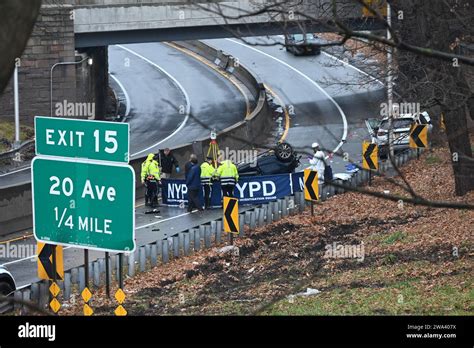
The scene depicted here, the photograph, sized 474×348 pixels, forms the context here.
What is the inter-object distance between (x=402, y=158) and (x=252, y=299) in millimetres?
17722

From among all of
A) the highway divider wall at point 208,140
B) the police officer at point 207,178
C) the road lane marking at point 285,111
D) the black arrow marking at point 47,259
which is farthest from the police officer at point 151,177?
the black arrow marking at point 47,259

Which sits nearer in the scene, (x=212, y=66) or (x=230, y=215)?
(x=230, y=215)

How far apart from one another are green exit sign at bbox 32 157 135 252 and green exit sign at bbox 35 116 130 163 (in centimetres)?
14

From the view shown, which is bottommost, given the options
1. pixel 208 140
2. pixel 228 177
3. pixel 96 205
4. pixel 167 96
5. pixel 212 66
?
pixel 228 177

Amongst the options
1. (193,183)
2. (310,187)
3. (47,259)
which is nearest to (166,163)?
(193,183)

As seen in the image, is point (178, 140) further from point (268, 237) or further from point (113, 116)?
point (268, 237)

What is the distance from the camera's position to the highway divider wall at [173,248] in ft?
54.5

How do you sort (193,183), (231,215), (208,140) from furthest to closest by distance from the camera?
(208,140) < (193,183) < (231,215)

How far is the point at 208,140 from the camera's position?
1426 inches

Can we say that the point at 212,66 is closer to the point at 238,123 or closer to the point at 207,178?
the point at 238,123

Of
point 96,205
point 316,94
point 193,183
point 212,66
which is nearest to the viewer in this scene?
point 96,205

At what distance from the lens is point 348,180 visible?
28.0 metres

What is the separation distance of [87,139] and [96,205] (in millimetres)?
856
